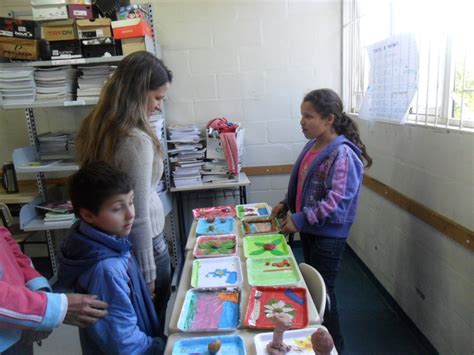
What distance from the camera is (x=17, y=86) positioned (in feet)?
8.50

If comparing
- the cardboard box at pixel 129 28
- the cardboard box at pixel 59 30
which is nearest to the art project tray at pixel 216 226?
the cardboard box at pixel 129 28

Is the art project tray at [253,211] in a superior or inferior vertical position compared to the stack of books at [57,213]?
superior

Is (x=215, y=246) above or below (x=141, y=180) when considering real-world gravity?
below

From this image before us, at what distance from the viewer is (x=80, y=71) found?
2732 mm

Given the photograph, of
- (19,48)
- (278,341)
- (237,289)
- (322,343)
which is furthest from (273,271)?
(19,48)

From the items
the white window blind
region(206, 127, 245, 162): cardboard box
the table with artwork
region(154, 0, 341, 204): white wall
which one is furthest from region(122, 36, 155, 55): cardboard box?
the white window blind

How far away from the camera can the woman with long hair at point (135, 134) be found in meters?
1.31

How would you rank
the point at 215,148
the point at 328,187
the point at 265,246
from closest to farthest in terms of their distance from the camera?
the point at 265,246 → the point at 328,187 → the point at 215,148

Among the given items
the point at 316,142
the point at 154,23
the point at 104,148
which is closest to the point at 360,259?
the point at 316,142

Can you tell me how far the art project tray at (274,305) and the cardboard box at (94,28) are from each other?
216 cm

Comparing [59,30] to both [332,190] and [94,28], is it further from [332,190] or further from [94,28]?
[332,190]

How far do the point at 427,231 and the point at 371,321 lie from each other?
756mm

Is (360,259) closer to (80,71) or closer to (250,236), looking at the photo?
(250,236)

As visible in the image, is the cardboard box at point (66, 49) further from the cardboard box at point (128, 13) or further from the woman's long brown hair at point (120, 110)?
the woman's long brown hair at point (120, 110)
